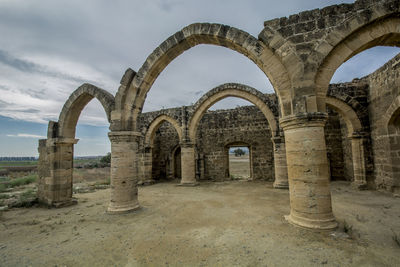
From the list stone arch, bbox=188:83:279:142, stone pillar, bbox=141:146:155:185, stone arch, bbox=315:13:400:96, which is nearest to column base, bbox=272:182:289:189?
stone arch, bbox=188:83:279:142

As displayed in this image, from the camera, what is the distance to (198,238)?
302 centimetres

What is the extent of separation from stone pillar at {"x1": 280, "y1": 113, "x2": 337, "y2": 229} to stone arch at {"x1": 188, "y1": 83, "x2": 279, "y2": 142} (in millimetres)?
4703

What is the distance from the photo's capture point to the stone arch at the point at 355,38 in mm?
3201

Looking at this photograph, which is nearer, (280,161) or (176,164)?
(280,161)

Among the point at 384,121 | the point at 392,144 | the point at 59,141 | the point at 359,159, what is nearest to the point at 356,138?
the point at 359,159

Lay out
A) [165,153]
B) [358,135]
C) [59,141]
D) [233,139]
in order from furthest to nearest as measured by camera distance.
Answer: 1. [165,153]
2. [233,139]
3. [358,135]
4. [59,141]

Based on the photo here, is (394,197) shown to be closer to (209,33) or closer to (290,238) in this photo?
(290,238)

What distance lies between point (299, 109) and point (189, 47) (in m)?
3.28

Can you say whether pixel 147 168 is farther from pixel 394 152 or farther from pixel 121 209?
pixel 394 152

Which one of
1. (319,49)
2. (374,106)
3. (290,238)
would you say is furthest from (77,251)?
(374,106)

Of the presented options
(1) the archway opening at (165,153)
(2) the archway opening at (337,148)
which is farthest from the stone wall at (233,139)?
(2) the archway opening at (337,148)

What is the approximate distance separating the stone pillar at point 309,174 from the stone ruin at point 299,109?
0.02 m

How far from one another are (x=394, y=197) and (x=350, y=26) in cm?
571

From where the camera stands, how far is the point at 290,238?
113 inches
